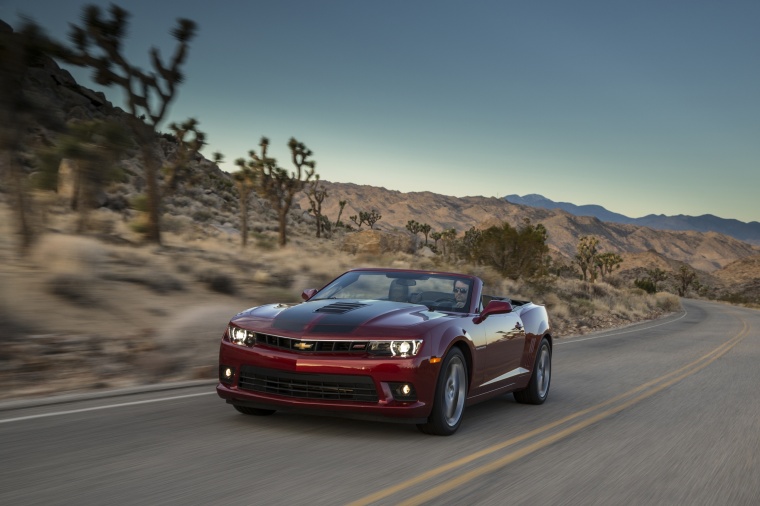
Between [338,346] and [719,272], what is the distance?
193627 millimetres

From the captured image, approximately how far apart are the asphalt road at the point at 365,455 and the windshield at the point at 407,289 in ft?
3.95

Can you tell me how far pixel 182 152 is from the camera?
33375 millimetres

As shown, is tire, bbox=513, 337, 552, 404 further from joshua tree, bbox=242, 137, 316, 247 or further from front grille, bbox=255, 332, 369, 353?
joshua tree, bbox=242, 137, 316, 247

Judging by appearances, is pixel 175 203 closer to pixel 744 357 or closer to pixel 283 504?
pixel 744 357

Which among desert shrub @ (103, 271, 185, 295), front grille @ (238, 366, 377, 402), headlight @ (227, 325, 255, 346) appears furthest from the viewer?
desert shrub @ (103, 271, 185, 295)

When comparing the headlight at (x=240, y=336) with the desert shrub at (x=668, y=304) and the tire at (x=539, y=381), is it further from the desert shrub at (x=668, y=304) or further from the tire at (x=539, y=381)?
the desert shrub at (x=668, y=304)

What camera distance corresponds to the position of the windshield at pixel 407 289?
25.5ft

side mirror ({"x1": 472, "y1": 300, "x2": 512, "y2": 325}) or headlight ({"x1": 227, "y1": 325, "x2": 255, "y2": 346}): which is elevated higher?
side mirror ({"x1": 472, "y1": 300, "x2": 512, "y2": 325})

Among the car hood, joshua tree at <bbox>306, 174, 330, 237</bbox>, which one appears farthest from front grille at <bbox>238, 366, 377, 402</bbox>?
joshua tree at <bbox>306, 174, 330, 237</bbox>

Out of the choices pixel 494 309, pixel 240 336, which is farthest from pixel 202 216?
pixel 240 336

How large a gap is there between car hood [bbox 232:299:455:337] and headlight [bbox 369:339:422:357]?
7 cm

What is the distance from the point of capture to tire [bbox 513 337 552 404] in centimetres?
902

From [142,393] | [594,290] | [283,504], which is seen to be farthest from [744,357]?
[594,290]

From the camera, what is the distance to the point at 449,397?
22.4ft
